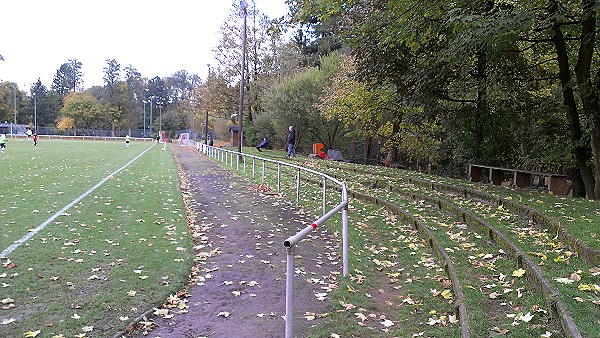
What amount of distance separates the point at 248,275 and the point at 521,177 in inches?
485

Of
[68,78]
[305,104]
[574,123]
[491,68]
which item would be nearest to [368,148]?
[305,104]

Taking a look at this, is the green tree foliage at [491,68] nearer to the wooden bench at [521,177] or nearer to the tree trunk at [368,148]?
the wooden bench at [521,177]

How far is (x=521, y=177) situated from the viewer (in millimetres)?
15523

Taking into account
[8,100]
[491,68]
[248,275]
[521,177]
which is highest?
[8,100]

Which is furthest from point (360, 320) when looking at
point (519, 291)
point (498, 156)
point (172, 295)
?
point (498, 156)

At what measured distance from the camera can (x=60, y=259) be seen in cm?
642

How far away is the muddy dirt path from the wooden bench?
27.1 feet

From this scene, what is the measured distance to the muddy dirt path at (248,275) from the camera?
181 inches

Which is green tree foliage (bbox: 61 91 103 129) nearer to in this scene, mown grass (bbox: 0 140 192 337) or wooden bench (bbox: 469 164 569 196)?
mown grass (bbox: 0 140 192 337)

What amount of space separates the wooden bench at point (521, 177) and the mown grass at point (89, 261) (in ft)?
35.2

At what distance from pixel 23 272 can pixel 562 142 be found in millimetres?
15092

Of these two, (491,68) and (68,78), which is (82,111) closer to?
(68,78)

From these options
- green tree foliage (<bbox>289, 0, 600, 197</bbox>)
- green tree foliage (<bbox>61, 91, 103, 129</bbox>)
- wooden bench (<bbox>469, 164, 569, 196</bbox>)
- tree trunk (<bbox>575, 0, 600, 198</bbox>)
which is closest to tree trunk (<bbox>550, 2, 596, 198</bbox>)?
green tree foliage (<bbox>289, 0, 600, 197</bbox>)

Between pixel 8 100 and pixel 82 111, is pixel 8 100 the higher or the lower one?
the higher one
